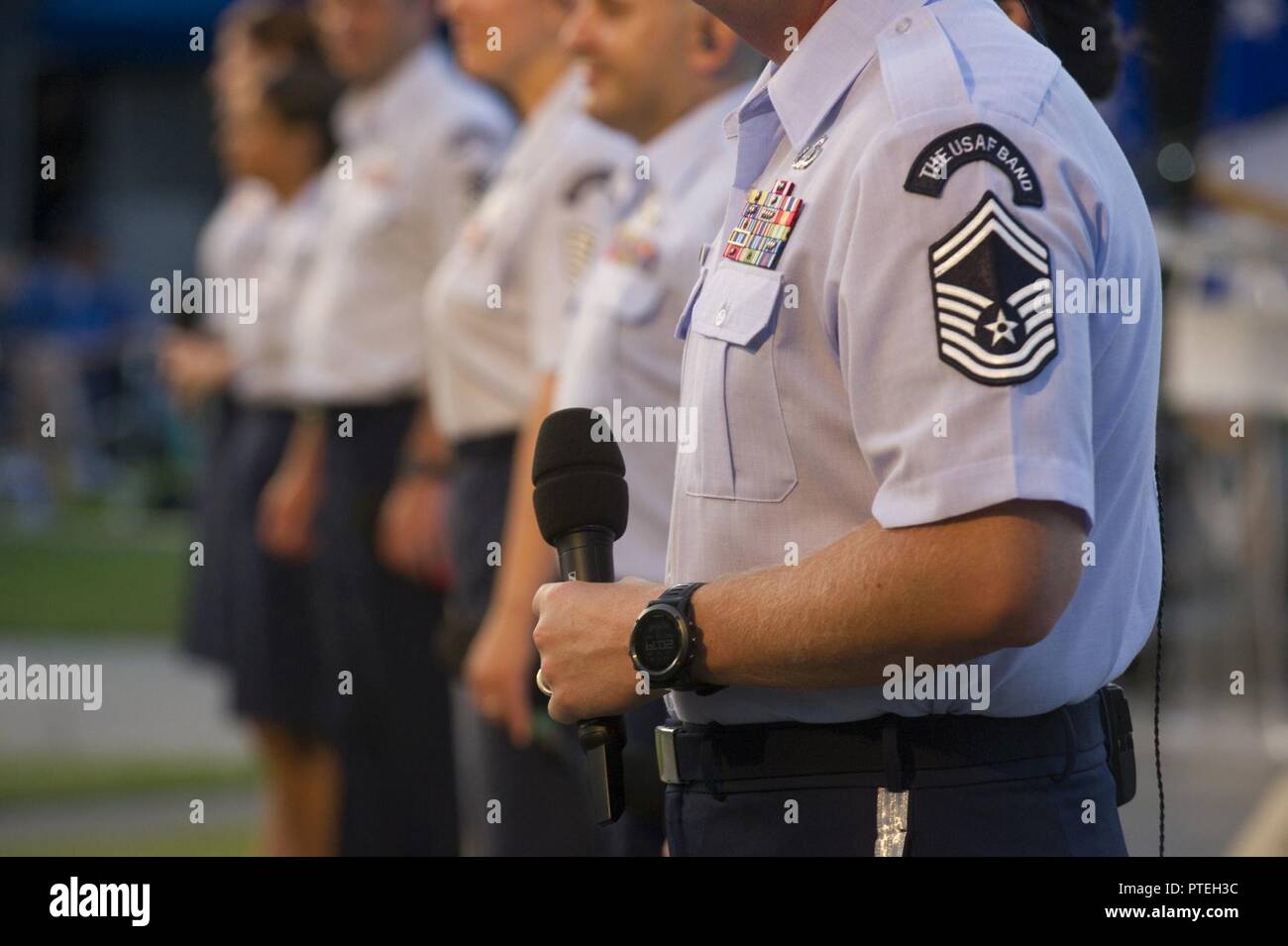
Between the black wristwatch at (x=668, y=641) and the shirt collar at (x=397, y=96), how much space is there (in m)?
3.28

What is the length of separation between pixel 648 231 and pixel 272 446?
10.9 feet

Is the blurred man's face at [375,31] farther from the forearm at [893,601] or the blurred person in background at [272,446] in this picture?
the forearm at [893,601]

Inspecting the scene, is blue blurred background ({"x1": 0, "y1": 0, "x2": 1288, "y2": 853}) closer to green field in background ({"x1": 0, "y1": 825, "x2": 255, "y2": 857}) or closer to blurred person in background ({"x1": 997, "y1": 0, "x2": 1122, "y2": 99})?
green field in background ({"x1": 0, "y1": 825, "x2": 255, "y2": 857})

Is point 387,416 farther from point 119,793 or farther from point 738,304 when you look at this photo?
point 738,304

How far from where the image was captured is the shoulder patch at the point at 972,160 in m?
1.57

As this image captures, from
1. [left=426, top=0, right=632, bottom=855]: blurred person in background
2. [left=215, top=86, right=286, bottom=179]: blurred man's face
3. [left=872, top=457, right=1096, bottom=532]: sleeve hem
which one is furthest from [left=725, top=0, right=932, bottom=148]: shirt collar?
[left=215, top=86, right=286, bottom=179]: blurred man's face

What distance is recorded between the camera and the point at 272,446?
593 cm

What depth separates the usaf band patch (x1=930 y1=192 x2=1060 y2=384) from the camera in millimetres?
1536

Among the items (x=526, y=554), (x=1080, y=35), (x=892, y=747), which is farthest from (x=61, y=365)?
(x=892, y=747)

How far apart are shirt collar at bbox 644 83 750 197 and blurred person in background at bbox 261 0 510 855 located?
5.78 ft

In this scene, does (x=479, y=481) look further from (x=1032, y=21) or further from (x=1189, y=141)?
(x=1189, y=141)

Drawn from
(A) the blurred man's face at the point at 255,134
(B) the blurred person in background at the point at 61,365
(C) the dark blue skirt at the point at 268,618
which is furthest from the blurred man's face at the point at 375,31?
(B) the blurred person in background at the point at 61,365
